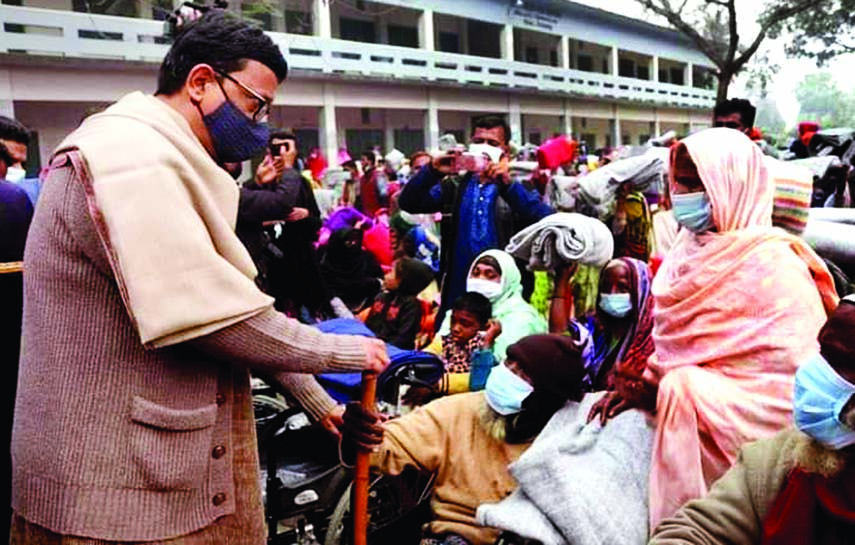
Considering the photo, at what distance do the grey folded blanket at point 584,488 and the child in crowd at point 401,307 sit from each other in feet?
8.23

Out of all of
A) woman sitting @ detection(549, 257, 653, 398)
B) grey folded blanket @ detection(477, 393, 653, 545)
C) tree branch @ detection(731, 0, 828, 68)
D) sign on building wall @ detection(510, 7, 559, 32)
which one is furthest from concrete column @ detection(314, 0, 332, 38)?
grey folded blanket @ detection(477, 393, 653, 545)

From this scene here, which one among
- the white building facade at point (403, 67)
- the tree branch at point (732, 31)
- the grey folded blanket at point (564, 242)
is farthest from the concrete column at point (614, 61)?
the grey folded blanket at point (564, 242)

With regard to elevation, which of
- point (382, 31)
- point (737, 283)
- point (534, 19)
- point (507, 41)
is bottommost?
point (737, 283)

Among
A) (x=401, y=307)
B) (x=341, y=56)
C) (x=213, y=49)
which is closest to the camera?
(x=213, y=49)

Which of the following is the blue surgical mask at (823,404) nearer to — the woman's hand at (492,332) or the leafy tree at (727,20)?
the woman's hand at (492,332)

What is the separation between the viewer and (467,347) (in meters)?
4.14

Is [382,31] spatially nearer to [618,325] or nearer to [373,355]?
[618,325]

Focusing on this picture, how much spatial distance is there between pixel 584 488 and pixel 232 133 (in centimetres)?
145

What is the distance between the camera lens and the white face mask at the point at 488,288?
13.7ft

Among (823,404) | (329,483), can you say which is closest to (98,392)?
(823,404)

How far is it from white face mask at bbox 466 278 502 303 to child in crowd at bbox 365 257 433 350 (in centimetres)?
105

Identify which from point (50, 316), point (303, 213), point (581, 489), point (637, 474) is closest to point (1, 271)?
point (50, 316)

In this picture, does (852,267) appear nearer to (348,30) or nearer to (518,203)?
(518,203)

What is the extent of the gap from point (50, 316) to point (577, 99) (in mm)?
28863
